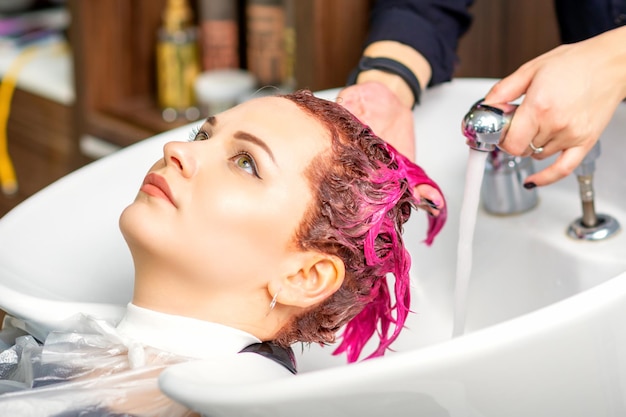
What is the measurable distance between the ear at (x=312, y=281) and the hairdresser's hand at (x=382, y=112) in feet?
0.86

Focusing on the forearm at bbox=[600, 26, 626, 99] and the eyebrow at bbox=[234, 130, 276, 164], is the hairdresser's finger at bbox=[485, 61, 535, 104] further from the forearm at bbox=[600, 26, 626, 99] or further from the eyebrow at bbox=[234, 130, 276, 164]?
the eyebrow at bbox=[234, 130, 276, 164]

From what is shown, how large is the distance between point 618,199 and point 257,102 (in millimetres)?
488

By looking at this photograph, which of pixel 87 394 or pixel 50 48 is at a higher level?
pixel 87 394

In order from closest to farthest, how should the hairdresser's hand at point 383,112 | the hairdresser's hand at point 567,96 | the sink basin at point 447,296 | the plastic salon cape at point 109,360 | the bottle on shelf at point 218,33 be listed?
the sink basin at point 447,296 < the plastic salon cape at point 109,360 < the hairdresser's hand at point 567,96 < the hairdresser's hand at point 383,112 < the bottle on shelf at point 218,33

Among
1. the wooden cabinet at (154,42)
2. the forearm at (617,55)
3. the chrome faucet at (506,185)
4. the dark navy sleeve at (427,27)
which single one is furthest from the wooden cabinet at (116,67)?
the forearm at (617,55)

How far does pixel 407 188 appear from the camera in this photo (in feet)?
3.27

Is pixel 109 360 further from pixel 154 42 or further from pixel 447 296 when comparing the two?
pixel 154 42

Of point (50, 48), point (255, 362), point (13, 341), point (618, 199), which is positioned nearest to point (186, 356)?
point (255, 362)

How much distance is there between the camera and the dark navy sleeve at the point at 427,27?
4.18 feet

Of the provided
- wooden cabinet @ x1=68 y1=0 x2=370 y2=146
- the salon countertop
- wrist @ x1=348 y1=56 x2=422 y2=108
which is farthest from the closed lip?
the salon countertop

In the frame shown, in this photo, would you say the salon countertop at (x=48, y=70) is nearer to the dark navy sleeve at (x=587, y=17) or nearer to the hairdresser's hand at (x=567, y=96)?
the dark navy sleeve at (x=587, y=17)

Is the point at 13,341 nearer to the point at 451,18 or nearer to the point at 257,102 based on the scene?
the point at 257,102

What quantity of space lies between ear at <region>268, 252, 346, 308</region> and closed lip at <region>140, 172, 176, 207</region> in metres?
0.14

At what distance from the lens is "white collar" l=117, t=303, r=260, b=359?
0.91 m
